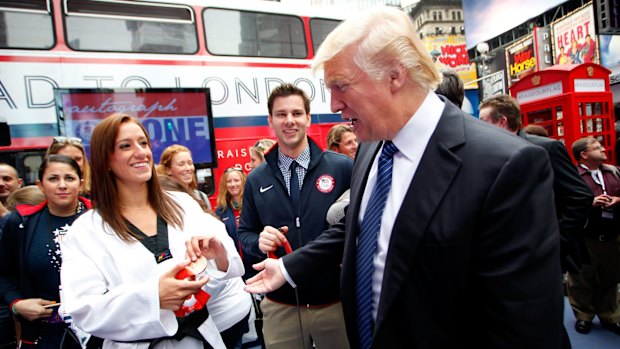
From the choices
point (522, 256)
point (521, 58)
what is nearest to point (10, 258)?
point (522, 256)

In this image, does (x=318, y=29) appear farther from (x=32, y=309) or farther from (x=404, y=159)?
(x=404, y=159)

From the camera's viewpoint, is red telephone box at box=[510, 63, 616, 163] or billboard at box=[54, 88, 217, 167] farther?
billboard at box=[54, 88, 217, 167]

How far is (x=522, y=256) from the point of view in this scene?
1.06 meters

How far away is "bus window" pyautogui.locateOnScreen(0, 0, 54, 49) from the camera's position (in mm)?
5902

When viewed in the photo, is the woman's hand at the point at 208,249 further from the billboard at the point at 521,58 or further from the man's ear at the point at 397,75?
the billboard at the point at 521,58

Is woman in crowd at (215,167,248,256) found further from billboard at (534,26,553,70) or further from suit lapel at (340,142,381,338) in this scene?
billboard at (534,26,553,70)

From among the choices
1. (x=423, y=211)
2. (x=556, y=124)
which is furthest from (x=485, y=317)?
(x=556, y=124)

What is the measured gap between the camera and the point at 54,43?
6.18 metres

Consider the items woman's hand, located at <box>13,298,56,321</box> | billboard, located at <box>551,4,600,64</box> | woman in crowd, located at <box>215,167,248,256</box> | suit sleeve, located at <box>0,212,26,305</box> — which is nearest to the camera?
woman's hand, located at <box>13,298,56,321</box>

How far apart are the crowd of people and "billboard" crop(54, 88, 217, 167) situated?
3887 millimetres

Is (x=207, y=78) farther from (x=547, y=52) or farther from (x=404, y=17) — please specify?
(x=547, y=52)

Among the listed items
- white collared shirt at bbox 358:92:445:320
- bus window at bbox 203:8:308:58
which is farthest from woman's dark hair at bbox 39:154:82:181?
bus window at bbox 203:8:308:58

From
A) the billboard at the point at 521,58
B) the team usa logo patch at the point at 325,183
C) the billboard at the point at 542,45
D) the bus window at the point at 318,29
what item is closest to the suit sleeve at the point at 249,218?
the team usa logo patch at the point at 325,183

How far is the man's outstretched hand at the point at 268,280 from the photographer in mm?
1703
